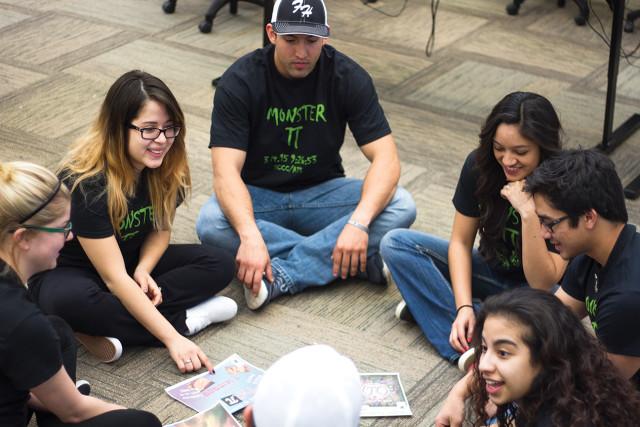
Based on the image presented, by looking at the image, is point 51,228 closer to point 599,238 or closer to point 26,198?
point 26,198

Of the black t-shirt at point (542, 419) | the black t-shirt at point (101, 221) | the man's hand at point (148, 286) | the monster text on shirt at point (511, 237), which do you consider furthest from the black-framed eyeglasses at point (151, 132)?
the black t-shirt at point (542, 419)

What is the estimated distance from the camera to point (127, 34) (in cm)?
529

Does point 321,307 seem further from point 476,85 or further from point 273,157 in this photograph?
point 476,85

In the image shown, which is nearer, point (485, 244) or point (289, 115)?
point (485, 244)

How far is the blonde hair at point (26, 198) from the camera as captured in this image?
6.68 feet

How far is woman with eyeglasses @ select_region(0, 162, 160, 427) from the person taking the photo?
1.97m

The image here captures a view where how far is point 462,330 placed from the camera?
279 centimetres

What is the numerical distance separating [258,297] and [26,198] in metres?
1.11

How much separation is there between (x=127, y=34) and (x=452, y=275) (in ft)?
9.82

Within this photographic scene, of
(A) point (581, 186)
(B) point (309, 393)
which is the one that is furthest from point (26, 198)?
(A) point (581, 186)

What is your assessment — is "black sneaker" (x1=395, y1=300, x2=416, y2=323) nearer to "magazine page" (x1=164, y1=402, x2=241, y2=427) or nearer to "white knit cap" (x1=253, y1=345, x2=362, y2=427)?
"magazine page" (x1=164, y1=402, x2=241, y2=427)

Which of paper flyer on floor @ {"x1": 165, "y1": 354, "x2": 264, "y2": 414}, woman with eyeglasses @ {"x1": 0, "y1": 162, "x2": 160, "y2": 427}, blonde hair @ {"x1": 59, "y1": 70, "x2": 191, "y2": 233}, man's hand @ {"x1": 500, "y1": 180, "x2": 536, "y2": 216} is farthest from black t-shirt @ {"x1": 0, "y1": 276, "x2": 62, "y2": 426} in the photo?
man's hand @ {"x1": 500, "y1": 180, "x2": 536, "y2": 216}

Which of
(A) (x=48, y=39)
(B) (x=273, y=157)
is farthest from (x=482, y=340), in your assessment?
(A) (x=48, y=39)

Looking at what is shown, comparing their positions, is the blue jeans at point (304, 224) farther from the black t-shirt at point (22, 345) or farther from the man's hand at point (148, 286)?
the black t-shirt at point (22, 345)
